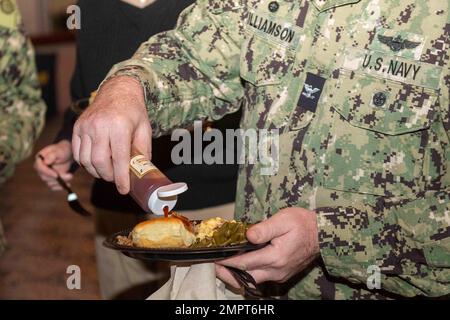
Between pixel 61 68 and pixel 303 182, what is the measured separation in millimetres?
1321

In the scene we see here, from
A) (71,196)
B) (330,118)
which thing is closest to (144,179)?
(330,118)

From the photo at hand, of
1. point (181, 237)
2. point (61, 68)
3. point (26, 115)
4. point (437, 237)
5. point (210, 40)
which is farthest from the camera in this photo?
point (61, 68)

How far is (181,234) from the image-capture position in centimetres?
90

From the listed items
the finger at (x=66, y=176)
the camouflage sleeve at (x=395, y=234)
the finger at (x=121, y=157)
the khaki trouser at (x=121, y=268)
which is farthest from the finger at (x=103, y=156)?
the finger at (x=66, y=176)

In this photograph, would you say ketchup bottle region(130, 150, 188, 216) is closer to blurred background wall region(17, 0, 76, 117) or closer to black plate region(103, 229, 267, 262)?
black plate region(103, 229, 267, 262)

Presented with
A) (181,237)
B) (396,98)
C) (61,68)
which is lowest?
(61,68)

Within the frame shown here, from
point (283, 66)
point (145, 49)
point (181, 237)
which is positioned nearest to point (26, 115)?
point (145, 49)

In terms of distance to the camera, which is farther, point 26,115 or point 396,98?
point 26,115

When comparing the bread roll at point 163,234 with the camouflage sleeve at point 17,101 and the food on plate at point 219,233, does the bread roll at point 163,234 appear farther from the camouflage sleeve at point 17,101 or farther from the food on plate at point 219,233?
the camouflage sleeve at point 17,101

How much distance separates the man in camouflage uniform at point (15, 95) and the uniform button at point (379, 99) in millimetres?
778

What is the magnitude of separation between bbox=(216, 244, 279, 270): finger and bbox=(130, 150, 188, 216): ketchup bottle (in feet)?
0.38

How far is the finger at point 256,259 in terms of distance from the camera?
953 millimetres
